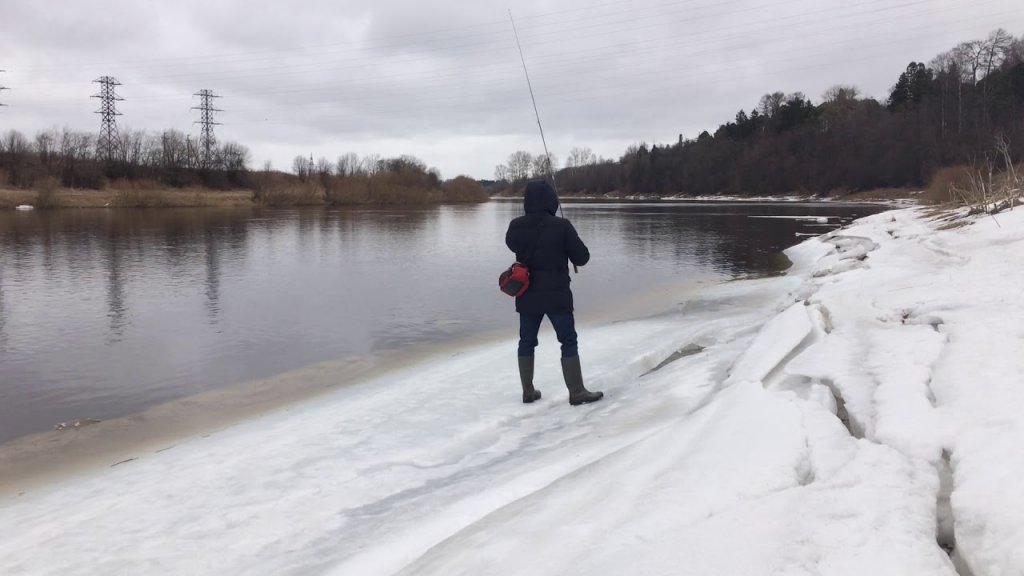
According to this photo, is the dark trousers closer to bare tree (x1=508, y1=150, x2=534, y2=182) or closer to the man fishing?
the man fishing

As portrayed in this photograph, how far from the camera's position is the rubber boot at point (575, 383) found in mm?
6000

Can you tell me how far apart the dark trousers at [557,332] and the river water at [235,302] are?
4224 mm

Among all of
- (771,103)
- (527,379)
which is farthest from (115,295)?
(771,103)

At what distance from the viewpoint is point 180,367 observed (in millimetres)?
8914

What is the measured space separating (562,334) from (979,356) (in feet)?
10.5

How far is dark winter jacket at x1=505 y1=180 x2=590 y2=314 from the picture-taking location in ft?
A: 19.0

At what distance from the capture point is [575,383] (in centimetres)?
604

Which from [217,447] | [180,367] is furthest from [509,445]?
[180,367]

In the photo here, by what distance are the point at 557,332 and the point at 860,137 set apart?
4051 inches

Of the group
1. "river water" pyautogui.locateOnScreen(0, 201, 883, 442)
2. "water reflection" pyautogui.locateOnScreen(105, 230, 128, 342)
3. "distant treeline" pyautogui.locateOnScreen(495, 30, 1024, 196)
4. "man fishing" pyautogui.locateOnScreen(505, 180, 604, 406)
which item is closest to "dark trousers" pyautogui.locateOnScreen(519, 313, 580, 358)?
"man fishing" pyautogui.locateOnScreen(505, 180, 604, 406)

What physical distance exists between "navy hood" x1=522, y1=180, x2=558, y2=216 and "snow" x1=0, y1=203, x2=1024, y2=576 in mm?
1926

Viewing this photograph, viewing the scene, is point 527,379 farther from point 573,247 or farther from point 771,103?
point 771,103

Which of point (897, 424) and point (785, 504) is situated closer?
point (785, 504)

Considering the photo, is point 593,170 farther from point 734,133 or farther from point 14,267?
point 14,267
